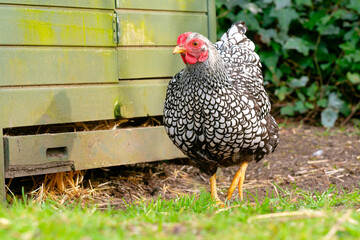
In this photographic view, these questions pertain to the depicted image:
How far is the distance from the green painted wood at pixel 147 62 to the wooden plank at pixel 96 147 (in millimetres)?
453

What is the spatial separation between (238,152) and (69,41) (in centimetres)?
148

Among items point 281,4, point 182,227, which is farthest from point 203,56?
point 281,4

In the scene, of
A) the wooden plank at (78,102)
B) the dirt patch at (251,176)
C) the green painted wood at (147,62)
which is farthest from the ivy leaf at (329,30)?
the wooden plank at (78,102)

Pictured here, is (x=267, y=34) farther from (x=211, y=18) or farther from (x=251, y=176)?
(x=251, y=176)

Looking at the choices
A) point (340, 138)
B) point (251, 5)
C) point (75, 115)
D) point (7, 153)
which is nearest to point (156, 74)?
point (75, 115)

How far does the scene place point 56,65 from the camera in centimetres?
369

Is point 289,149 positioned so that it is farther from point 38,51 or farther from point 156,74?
point 38,51

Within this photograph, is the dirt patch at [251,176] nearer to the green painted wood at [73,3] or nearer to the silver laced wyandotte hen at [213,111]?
the silver laced wyandotte hen at [213,111]

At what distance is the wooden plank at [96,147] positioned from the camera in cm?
357

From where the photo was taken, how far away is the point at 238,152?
358 cm

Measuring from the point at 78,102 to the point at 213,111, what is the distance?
3.62ft

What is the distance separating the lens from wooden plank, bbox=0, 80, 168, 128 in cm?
352

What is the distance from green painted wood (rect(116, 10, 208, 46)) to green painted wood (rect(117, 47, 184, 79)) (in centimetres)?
6

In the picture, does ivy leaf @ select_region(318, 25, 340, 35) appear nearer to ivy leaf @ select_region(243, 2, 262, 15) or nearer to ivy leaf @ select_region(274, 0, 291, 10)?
ivy leaf @ select_region(274, 0, 291, 10)
